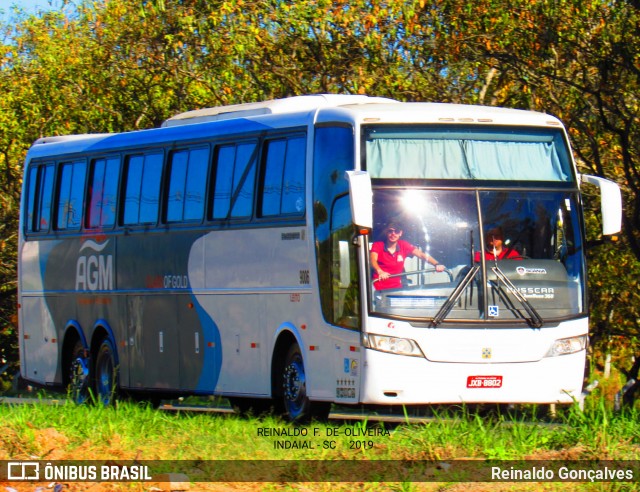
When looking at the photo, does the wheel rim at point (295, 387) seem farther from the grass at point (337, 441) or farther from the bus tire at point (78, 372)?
the bus tire at point (78, 372)

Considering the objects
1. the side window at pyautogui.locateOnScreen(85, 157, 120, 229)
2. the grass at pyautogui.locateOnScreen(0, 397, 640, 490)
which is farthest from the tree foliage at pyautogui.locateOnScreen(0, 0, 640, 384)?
the grass at pyautogui.locateOnScreen(0, 397, 640, 490)

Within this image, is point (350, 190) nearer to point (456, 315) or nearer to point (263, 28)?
point (456, 315)

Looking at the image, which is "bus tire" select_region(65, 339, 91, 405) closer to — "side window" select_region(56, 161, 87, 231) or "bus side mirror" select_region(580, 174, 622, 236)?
"side window" select_region(56, 161, 87, 231)

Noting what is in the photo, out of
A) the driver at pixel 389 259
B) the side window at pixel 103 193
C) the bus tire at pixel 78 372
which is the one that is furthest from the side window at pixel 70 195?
the driver at pixel 389 259

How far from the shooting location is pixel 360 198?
11703 mm

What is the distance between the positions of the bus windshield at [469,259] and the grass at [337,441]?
3.72 ft

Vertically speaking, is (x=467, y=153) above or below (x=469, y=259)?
above

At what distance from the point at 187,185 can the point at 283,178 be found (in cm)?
226

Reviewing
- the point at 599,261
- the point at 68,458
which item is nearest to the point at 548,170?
the point at 68,458

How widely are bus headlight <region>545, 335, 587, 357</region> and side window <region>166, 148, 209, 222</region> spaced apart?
15.8 ft

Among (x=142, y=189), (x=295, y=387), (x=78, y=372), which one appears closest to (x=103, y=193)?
(x=142, y=189)

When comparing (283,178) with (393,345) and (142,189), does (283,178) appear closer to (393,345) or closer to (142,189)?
(393,345)

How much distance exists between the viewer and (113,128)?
27.5 meters

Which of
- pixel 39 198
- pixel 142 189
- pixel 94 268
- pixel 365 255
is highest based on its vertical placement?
pixel 39 198
